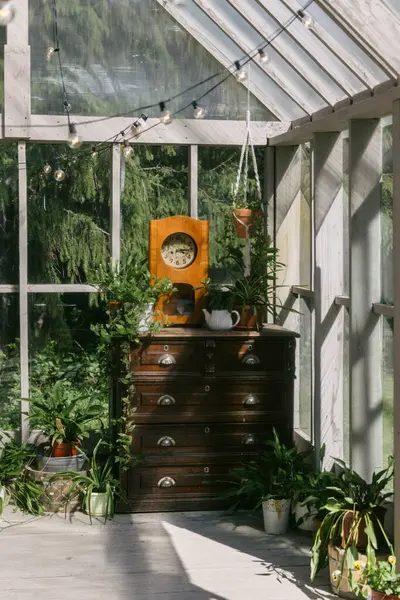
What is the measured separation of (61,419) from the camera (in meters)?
6.38

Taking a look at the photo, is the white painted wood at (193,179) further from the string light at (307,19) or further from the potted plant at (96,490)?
the string light at (307,19)

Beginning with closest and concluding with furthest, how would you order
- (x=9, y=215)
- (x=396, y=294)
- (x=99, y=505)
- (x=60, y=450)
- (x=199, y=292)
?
(x=396, y=294) → (x=99, y=505) → (x=60, y=450) → (x=199, y=292) → (x=9, y=215)

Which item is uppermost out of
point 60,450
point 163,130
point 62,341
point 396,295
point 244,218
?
point 163,130

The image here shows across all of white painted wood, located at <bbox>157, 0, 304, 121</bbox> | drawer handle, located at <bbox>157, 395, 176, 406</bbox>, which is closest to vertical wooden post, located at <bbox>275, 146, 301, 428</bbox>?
white painted wood, located at <bbox>157, 0, 304, 121</bbox>

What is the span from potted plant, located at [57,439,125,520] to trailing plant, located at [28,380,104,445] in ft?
0.62

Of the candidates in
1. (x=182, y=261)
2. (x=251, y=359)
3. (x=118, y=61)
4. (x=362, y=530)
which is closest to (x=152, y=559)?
(x=362, y=530)

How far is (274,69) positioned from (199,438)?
7.99 ft

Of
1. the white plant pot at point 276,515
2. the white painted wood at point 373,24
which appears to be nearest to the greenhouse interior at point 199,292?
the white plant pot at point 276,515

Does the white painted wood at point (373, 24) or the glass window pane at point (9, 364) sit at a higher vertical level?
the white painted wood at point (373, 24)

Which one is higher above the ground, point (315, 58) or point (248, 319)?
point (315, 58)

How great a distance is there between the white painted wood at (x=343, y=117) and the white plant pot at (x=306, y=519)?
2227 millimetres

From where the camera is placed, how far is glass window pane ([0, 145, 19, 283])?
6668mm

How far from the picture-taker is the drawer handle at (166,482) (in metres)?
6.19

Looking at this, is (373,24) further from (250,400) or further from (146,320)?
(250,400)
